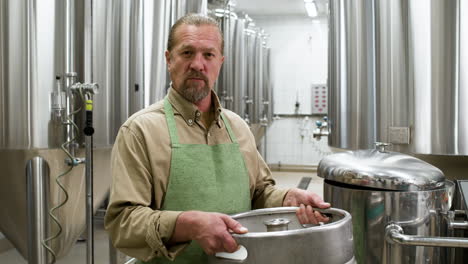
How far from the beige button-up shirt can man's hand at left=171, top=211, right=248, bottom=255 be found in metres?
0.05

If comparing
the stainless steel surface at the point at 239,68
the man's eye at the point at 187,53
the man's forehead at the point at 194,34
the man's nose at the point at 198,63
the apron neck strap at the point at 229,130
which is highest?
the stainless steel surface at the point at 239,68

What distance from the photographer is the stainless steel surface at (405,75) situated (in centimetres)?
222

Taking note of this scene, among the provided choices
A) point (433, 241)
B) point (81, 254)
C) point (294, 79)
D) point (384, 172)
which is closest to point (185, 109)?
point (433, 241)

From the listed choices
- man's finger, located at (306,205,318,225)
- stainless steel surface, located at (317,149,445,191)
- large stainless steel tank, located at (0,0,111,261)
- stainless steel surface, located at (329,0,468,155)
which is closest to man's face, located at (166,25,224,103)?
man's finger, located at (306,205,318,225)

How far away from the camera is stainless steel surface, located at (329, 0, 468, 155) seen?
2.22 metres

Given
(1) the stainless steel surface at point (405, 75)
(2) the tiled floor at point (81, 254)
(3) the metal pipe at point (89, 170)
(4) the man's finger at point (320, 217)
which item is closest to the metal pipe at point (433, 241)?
(4) the man's finger at point (320, 217)

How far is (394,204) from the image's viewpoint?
5.99 feet

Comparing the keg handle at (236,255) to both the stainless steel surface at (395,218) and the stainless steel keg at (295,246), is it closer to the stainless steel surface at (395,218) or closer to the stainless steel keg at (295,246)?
the stainless steel keg at (295,246)

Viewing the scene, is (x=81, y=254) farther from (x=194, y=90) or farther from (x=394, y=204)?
(x=194, y=90)

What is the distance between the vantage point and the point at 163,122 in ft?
4.39

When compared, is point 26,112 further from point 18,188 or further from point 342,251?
point 342,251

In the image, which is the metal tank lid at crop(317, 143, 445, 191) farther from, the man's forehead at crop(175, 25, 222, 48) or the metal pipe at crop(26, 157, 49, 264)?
the metal pipe at crop(26, 157, 49, 264)

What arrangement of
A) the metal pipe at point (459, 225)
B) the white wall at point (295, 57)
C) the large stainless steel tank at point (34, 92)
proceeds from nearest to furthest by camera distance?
the metal pipe at point (459, 225) → the large stainless steel tank at point (34, 92) → the white wall at point (295, 57)

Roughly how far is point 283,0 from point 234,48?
1610 mm
